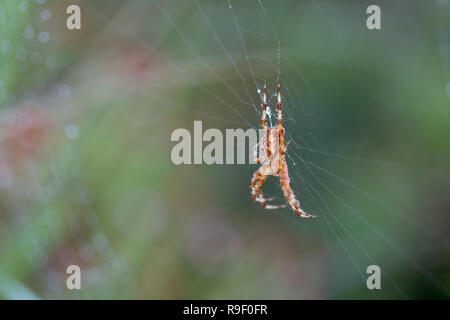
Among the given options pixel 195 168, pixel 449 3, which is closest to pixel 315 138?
pixel 195 168

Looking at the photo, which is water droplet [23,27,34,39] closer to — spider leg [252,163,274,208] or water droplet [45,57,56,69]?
water droplet [45,57,56,69]

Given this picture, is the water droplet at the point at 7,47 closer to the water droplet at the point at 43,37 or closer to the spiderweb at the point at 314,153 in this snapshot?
the water droplet at the point at 43,37

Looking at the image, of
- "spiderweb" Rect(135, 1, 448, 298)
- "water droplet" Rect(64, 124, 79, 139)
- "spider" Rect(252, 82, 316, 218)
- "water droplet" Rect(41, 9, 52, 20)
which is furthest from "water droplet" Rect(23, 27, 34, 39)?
"spider" Rect(252, 82, 316, 218)

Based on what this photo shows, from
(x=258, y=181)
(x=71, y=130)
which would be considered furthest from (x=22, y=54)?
(x=258, y=181)

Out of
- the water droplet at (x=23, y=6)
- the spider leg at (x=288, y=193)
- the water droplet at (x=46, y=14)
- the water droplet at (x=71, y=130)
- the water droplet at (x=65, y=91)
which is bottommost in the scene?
the spider leg at (x=288, y=193)

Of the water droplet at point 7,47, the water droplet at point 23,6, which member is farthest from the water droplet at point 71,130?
the water droplet at point 23,6

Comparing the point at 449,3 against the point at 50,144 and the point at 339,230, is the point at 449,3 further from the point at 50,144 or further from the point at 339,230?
the point at 50,144
